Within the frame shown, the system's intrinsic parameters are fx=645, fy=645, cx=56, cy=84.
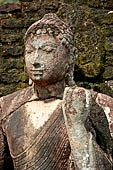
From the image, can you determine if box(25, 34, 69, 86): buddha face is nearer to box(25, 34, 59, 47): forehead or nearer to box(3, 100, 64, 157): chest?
box(25, 34, 59, 47): forehead

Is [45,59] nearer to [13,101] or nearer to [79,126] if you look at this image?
[13,101]

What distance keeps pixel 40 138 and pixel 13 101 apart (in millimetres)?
343

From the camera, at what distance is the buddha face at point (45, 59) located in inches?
138

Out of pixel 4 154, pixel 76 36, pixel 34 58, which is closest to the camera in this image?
pixel 34 58

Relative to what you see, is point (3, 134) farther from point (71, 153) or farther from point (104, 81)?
point (104, 81)

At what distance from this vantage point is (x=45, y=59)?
138 inches

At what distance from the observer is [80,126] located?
3.19 m

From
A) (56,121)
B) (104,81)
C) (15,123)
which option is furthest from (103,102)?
(104,81)

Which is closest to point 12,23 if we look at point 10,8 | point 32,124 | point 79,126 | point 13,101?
point 10,8

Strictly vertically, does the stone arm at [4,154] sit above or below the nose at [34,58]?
below

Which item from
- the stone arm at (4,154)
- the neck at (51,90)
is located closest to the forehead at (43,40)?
the neck at (51,90)

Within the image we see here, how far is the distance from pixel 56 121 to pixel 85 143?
1.20ft

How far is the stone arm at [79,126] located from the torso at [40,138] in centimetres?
27

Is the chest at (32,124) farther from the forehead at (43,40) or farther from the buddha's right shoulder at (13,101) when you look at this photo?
the forehead at (43,40)
